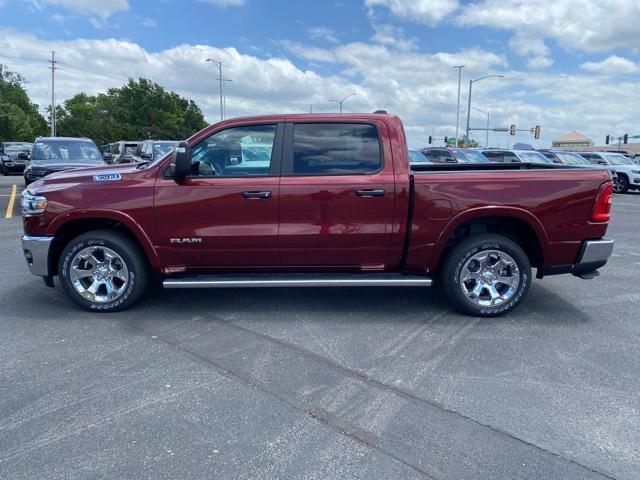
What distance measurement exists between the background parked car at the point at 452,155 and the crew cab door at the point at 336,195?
16.3 metres

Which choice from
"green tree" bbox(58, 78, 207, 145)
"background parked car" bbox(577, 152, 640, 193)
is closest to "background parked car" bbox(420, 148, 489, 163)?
"background parked car" bbox(577, 152, 640, 193)

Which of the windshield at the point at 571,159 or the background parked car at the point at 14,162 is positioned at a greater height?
the windshield at the point at 571,159

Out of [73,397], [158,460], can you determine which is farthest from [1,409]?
[158,460]

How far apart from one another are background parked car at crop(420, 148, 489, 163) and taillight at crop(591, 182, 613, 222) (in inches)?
623

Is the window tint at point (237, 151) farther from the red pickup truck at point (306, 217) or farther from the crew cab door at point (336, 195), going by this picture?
the crew cab door at point (336, 195)

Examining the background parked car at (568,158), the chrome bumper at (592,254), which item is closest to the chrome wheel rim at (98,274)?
the chrome bumper at (592,254)

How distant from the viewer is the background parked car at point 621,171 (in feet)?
69.9

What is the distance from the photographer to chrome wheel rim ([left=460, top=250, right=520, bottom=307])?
16.3ft

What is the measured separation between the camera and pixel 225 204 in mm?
4809

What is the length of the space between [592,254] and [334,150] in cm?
270

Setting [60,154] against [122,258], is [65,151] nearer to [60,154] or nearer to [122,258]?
[60,154]

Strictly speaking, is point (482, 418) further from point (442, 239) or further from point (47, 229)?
point (47, 229)

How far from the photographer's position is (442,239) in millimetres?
4918

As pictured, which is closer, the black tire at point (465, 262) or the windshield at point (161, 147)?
the black tire at point (465, 262)
